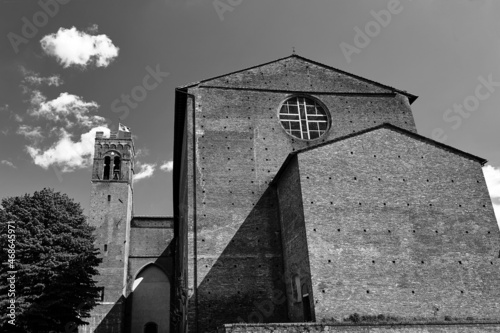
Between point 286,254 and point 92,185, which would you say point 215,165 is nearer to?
point 286,254

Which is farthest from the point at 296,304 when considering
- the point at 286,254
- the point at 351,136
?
the point at 351,136

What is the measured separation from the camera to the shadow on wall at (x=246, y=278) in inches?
613

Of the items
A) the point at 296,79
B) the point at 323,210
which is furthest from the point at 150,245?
the point at 323,210

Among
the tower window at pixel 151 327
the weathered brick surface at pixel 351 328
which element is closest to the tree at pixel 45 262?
the weathered brick surface at pixel 351 328

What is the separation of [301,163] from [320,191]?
4.22 ft

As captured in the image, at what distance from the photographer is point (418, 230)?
14219 mm

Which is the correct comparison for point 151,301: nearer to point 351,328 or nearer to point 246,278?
point 246,278

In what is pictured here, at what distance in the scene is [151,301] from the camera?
103ft

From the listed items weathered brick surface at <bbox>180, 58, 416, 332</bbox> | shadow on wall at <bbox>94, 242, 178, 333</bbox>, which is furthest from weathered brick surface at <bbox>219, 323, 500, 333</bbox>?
shadow on wall at <bbox>94, 242, 178, 333</bbox>

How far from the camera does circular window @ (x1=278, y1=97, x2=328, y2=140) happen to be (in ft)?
64.0

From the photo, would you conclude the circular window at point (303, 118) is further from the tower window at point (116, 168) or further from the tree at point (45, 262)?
the tower window at point (116, 168)

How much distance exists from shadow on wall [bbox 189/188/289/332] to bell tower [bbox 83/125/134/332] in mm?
12949

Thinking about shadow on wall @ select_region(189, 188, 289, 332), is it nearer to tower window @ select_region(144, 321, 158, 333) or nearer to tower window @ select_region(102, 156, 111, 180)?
tower window @ select_region(144, 321, 158, 333)

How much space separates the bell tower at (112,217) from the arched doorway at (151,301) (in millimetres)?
1457
